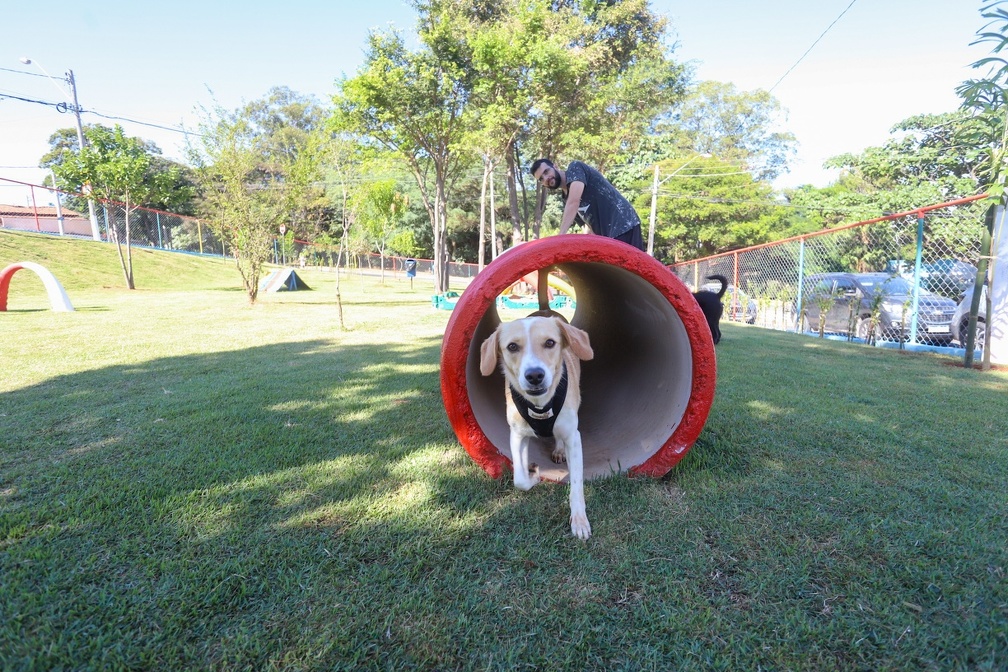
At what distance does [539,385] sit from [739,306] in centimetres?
1512

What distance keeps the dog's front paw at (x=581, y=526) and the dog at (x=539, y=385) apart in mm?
12

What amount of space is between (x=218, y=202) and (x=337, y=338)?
282 inches

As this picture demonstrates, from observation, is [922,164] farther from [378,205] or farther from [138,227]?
[138,227]

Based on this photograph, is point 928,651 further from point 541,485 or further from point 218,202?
point 218,202

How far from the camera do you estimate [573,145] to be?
1669 centimetres

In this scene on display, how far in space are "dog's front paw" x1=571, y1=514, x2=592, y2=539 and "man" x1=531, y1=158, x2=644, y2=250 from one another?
103 inches

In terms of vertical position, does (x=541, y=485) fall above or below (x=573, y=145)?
below

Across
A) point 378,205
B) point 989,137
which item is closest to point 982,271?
point 989,137

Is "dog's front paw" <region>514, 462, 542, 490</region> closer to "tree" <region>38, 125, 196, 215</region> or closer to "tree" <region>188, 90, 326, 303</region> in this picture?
"tree" <region>188, 90, 326, 303</region>

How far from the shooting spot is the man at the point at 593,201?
4.41m

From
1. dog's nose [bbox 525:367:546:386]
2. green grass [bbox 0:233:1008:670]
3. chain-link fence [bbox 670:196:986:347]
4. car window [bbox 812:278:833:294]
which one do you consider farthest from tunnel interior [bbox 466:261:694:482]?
car window [bbox 812:278:833:294]

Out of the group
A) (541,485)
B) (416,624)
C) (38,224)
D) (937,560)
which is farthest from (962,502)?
(38,224)

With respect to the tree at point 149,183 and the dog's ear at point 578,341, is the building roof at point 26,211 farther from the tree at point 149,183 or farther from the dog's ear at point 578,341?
the dog's ear at point 578,341

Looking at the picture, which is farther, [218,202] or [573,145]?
[573,145]
